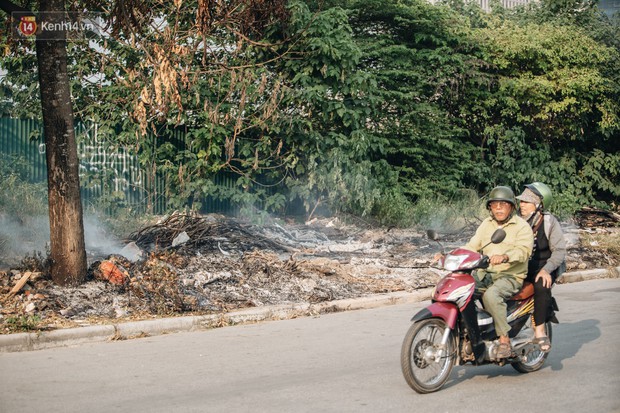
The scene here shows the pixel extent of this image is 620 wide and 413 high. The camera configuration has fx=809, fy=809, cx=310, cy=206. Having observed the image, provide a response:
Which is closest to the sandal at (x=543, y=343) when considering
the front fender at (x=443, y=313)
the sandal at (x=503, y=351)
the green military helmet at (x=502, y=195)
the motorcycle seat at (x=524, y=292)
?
the motorcycle seat at (x=524, y=292)

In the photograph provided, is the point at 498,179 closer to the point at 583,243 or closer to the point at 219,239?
the point at 583,243

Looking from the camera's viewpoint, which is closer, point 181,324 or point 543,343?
point 543,343

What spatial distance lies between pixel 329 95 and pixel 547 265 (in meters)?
11.5

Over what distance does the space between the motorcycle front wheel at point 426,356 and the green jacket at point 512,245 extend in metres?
0.83

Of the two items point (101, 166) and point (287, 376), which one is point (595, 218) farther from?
point (287, 376)

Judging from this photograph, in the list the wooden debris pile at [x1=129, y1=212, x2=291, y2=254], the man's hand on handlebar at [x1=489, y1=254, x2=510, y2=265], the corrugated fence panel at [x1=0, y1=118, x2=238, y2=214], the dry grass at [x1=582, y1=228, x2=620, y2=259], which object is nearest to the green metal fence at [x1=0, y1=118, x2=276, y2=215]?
the corrugated fence panel at [x1=0, y1=118, x2=238, y2=214]

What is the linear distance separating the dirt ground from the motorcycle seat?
13.3 ft

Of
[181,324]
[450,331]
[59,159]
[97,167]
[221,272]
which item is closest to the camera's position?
[450,331]

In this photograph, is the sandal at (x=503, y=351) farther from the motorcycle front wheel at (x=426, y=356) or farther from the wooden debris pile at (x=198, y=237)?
the wooden debris pile at (x=198, y=237)

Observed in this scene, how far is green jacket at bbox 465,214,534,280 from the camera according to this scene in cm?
678

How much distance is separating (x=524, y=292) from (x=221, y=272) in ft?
17.4

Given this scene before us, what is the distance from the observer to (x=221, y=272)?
37.3 ft

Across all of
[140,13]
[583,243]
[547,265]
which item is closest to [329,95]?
[583,243]

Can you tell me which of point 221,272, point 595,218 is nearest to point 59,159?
point 221,272
